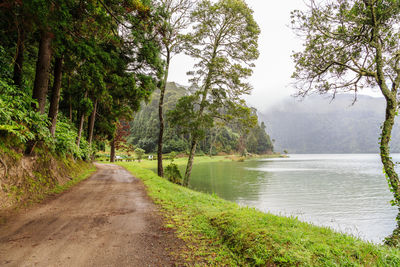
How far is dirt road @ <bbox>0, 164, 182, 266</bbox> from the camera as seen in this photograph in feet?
10.7

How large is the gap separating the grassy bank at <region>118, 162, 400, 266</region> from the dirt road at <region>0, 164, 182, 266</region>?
609mm

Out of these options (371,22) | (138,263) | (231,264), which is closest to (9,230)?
(138,263)

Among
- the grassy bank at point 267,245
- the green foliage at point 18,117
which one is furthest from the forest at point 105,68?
the grassy bank at point 267,245

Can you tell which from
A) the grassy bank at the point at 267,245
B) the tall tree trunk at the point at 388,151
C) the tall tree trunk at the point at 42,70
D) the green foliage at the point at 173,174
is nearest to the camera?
the grassy bank at the point at 267,245

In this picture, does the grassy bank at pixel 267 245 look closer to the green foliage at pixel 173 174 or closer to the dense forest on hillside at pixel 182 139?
the green foliage at pixel 173 174

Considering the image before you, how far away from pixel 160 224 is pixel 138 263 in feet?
6.10

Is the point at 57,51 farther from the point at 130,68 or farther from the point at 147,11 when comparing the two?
the point at 130,68

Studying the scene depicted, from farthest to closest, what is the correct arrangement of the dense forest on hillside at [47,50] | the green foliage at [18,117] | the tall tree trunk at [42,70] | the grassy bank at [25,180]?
the tall tree trunk at [42,70]
the dense forest on hillside at [47,50]
the green foliage at [18,117]
the grassy bank at [25,180]

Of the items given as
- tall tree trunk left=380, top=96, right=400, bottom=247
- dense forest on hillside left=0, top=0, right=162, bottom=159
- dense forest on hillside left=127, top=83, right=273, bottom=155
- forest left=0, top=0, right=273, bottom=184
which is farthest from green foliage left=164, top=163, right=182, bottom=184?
dense forest on hillside left=127, top=83, right=273, bottom=155

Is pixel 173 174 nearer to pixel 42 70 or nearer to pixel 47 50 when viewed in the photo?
pixel 42 70

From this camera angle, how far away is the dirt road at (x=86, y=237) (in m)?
3.26

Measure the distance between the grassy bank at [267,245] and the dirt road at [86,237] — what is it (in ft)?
2.00

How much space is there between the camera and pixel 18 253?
3309mm

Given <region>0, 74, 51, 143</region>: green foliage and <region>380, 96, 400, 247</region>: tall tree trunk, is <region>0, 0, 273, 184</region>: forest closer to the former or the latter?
<region>0, 74, 51, 143</region>: green foliage
